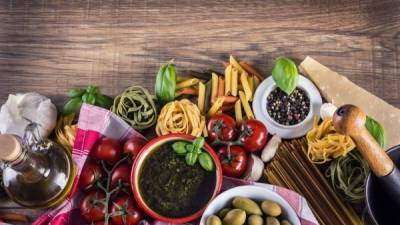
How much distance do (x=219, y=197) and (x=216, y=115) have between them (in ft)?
0.62

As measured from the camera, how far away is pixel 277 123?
41.9 inches

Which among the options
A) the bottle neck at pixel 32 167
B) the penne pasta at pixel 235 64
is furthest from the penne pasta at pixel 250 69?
the bottle neck at pixel 32 167

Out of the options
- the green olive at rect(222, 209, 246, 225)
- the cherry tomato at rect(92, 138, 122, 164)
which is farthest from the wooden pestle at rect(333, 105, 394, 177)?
the cherry tomato at rect(92, 138, 122, 164)

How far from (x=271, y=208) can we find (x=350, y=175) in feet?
0.57

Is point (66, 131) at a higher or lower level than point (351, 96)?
lower

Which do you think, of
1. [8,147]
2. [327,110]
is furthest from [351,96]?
[8,147]

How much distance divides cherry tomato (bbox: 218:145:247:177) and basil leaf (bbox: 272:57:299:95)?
5.8 inches

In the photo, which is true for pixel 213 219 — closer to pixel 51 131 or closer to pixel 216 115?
pixel 216 115

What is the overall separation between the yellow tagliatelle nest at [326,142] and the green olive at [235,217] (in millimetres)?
190

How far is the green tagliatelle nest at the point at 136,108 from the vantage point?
109cm

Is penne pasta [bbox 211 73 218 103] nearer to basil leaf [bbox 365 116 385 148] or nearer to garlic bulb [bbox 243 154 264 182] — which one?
garlic bulb [bbox 243 154 264 182]

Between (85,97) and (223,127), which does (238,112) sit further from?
(85,97)

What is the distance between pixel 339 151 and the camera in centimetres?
100

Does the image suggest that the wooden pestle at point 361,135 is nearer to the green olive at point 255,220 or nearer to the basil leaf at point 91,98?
the green olive at point 255,220
